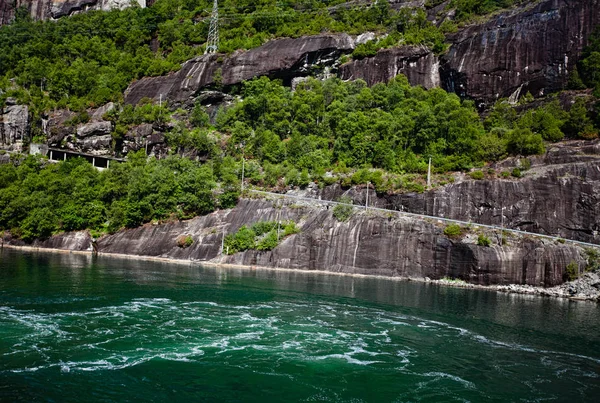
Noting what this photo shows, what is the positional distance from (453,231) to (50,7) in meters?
169

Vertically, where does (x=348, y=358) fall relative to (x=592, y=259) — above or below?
below

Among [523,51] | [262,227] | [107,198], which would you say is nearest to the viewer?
[262,227]

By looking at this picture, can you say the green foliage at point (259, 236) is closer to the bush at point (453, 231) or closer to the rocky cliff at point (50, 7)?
the bush at point (453, 231)

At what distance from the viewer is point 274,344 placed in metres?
27.3

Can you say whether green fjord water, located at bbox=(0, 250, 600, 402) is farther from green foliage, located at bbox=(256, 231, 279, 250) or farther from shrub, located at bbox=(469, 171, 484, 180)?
shrub, located at bbox=(469, 171, 484, 180)

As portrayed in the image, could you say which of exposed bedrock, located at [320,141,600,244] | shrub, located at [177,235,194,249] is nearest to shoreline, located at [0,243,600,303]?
shrub, located at [177,235,194,249]

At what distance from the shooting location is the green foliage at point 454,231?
62.4 meters

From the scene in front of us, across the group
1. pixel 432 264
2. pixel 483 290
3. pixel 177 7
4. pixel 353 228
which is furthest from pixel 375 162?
pixel 177 7

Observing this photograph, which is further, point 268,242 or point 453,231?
point 268,242

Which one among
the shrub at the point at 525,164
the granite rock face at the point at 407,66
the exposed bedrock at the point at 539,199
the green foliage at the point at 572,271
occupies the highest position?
the granite rock face at the point at 407,66

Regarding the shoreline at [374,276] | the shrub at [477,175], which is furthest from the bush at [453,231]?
the shrub at [477,175]

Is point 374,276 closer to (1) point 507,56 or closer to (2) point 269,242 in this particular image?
(2) point 269,242

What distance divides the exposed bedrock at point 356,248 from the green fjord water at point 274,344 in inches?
441

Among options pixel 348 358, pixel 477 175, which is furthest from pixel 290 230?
pixel 348 358
